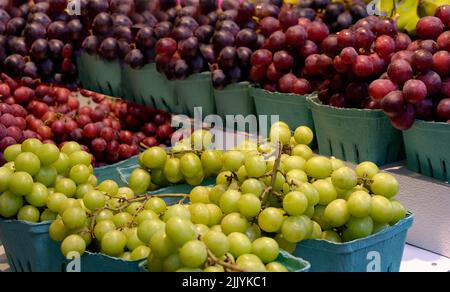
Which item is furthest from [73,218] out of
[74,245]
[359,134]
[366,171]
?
[359,134]

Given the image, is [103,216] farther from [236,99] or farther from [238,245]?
[236,99]

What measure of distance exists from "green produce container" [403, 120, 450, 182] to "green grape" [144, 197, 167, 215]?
0.71 m

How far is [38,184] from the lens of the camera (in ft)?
4.83

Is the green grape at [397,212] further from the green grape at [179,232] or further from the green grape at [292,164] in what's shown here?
the green grape at [179,232]

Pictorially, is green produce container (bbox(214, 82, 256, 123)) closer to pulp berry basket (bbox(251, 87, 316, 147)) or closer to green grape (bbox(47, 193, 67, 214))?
pulp berry basket (bbox(251, 87, 316, 147))

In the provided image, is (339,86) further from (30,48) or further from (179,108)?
(30,48)

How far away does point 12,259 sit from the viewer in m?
1.58

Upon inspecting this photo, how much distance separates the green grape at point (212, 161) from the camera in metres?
1.58

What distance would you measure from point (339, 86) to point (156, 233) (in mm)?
942

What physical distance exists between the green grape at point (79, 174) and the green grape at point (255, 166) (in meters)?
0.43

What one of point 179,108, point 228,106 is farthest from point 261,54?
point 179,108

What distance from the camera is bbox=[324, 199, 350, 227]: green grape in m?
1.27

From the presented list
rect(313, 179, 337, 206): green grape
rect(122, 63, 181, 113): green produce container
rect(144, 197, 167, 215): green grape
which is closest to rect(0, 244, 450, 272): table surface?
rect(313, 179, 337, 206): green grape

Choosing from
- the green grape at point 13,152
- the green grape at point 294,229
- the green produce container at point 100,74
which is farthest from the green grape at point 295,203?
the green produce container at point 100,74
